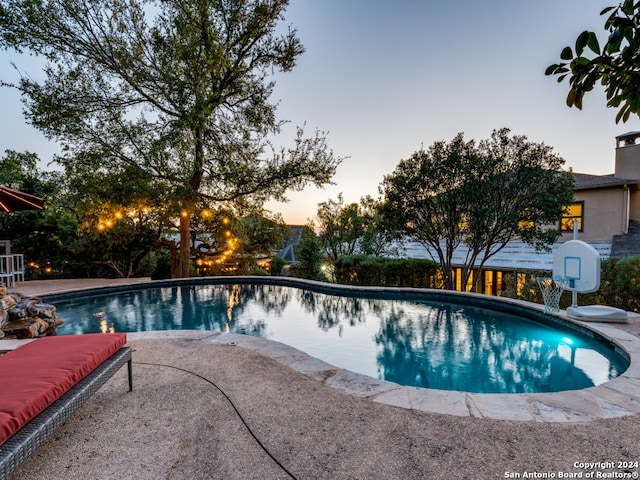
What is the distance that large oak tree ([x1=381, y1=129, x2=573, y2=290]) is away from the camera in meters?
9.65

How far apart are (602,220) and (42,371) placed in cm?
1652

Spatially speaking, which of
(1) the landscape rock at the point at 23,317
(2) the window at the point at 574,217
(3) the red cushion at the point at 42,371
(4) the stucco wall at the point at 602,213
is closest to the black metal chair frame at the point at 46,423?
(3) the red cushion at the point at 42,371

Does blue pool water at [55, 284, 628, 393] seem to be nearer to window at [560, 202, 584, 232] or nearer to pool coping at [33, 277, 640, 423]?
pool coping at [33, 277, 640, 423]

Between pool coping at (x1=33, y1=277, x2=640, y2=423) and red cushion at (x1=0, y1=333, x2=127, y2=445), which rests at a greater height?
red cushion at (x1=0, y1=333, x2=127, y2=445)

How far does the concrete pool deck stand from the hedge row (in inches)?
341

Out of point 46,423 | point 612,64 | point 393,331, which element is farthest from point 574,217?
point 46,423

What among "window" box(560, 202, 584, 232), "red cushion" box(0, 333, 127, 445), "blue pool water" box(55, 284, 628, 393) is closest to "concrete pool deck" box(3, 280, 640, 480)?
"red cushion" box(0, 333, 127, 445)

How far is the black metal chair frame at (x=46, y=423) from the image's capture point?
1.72 metres

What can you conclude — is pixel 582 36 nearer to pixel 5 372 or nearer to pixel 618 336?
pixel 5 372

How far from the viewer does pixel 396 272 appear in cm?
1254

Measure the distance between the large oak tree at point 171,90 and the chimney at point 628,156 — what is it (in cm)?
1220

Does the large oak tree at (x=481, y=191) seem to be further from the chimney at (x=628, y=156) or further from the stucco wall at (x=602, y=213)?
the chimney at (x=628, y=156)

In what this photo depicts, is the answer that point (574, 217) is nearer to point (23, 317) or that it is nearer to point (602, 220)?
point (602, 220)

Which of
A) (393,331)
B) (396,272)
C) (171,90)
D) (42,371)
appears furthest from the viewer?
(396,272)
